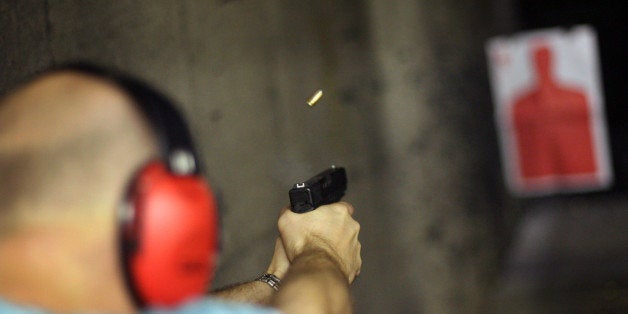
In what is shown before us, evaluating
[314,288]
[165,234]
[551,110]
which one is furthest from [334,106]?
[551,110]

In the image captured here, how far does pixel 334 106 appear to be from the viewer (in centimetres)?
307

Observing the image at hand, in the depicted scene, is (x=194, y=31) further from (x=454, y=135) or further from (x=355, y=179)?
(x=454, y=135)

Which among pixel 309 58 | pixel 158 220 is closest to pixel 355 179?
pixel 309 58

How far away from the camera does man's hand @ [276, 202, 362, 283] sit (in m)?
1.46

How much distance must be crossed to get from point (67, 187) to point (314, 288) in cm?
58

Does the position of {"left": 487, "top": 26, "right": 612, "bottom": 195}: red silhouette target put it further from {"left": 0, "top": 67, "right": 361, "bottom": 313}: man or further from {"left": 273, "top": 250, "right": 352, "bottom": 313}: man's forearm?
{"left": 0, "top": 67, "right": 361, "bottom": 313}: man

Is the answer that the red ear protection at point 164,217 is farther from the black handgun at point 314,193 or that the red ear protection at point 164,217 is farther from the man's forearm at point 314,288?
the black handgun at point 314,193

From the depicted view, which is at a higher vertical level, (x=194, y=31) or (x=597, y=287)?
(x=194, y=31)

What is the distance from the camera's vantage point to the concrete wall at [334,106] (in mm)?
2184

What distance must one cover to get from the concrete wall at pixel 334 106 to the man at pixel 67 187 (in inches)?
48.0

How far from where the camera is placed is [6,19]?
1963mm

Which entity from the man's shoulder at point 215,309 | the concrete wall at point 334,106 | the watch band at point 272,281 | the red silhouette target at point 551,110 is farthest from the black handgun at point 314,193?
the red silhouette target at point 551,110

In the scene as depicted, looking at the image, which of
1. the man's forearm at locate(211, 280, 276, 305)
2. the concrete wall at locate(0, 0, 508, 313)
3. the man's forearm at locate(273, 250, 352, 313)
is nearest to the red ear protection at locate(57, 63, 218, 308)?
the man's forearm at locate(273, 250, 352, 313)

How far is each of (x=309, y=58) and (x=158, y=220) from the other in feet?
7.13
